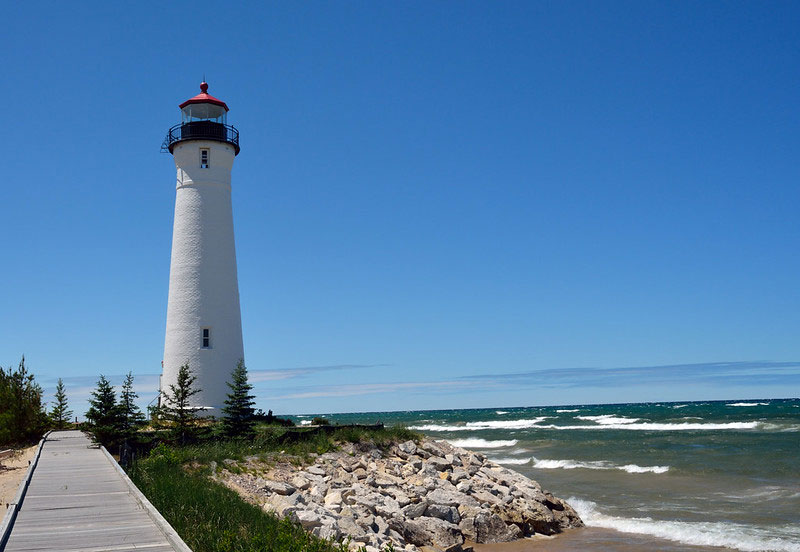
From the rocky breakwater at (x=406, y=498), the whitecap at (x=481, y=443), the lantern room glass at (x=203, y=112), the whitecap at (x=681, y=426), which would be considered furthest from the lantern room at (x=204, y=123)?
the whitecap at (x=681, y=426)

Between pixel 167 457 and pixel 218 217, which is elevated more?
pixel 218 217

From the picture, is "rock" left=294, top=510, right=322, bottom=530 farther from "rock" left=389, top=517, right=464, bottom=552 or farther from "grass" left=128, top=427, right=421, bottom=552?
"rock" left=389, top=517, right=464, bottom=552

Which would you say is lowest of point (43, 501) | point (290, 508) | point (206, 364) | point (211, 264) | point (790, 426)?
point (790, 426)

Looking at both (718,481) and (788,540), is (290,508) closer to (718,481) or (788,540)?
(788,540)

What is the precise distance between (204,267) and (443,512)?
10.5m

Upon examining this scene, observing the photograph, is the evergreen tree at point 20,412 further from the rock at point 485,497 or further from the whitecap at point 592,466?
the whitecap at point 592,466

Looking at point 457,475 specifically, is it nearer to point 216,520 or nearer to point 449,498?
point 449,498

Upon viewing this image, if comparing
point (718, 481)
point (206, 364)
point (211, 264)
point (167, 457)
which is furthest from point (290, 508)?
point (718, 481)

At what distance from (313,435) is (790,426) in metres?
38.9

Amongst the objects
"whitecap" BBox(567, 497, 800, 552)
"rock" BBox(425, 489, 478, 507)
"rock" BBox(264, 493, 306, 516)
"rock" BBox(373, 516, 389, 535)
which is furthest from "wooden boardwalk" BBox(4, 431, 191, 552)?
"whitecap" BBox(567, 497, 800, 552)

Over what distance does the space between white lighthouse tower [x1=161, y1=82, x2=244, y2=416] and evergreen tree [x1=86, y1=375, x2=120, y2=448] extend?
11.4 ft

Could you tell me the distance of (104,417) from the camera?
16031 millimetres

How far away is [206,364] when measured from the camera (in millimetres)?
19906

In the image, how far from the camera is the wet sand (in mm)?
13703
